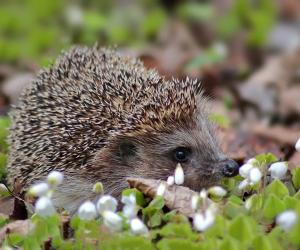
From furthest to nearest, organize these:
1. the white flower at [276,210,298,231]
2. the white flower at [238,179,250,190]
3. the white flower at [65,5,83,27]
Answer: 1. the white flower at [65,5,83,27]
2. the white flower at [238,179,250,190]
3. the white flower at [276,210,298,231]

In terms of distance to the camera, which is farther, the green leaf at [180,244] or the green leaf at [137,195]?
the green leaf at [137,195]

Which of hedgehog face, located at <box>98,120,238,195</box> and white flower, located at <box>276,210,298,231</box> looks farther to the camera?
hedgehog face, located at <box>98,120,238,195</box>

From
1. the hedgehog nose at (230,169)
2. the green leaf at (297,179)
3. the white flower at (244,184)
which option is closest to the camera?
the white flower at (244,184)

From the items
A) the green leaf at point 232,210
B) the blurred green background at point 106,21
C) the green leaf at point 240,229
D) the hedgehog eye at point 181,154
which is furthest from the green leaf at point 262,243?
the blurred green background at point 106,21

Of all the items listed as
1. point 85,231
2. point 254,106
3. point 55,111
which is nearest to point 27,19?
point 254,106

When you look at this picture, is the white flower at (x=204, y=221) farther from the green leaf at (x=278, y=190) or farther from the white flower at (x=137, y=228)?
the green leaf at (x=278, y=190)

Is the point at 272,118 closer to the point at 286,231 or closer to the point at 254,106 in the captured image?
the point at 254,106

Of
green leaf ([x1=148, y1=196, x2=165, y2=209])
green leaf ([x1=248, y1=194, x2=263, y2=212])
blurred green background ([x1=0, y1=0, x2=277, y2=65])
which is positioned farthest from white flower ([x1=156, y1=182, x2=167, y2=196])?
blurred green background ([x1=0, y1=0, x2=277, y2=65])

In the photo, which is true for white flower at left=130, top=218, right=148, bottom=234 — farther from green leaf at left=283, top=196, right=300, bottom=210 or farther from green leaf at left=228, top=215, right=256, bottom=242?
green leaf at left=283, top=196, right=300, bottom=210
